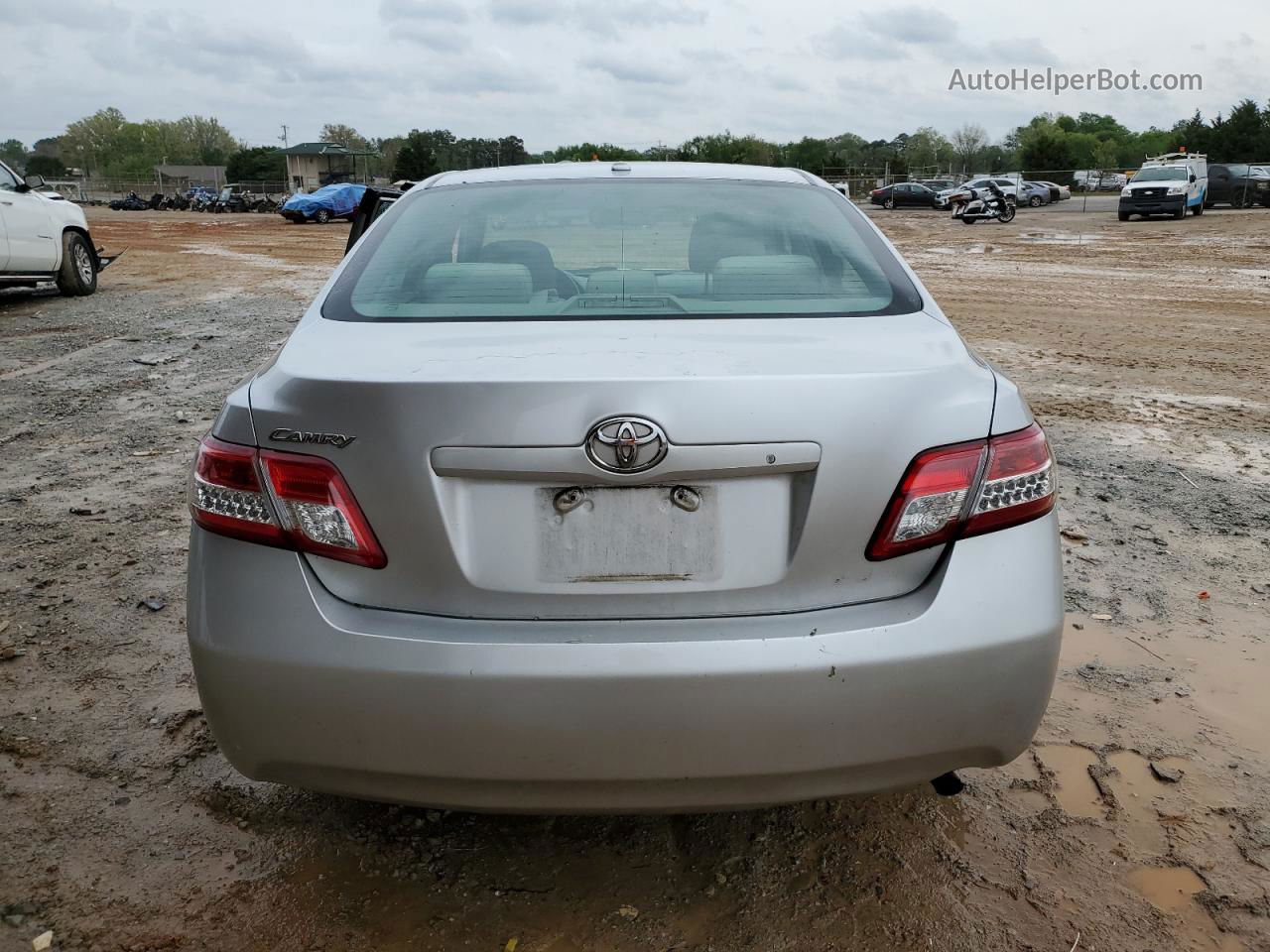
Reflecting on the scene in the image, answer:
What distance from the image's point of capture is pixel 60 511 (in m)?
4.97

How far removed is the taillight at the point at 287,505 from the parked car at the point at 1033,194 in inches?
1901

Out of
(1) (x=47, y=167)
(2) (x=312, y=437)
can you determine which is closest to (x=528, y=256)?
(2) (x=312, y=437)

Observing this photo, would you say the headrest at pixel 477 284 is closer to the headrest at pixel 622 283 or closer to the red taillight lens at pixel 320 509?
the headrest at pixel 622 283

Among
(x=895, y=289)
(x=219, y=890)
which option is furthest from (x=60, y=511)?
(x=895, y=289)

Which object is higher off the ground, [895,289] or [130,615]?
[895,289]

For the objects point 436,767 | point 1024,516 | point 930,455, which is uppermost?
point 930,455

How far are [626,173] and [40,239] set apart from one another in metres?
11.5

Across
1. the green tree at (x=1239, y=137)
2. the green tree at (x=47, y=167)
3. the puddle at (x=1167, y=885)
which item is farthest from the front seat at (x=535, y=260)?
the green tree at (x=47, y=167)

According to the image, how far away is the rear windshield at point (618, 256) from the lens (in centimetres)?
241

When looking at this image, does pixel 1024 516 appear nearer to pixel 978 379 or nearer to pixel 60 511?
pixel 978 379

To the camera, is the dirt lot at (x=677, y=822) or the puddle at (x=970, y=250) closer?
the dirt lot at (x=677, y=822)

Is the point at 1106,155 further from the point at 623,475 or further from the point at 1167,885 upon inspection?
the point at 623,475

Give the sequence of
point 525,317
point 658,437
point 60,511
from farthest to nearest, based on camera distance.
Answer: point 60,511 → point 525,317 → point 658,437

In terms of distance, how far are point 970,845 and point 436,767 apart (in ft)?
4.37
